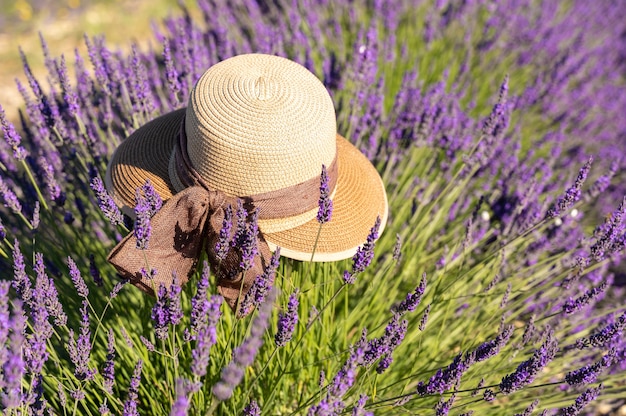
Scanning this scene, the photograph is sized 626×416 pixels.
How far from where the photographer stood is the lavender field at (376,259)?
4.53 feet

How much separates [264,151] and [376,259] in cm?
117

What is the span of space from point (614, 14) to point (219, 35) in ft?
14.3

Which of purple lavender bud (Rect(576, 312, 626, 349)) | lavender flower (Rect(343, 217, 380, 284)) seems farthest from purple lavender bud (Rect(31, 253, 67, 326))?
purple lavender bud (Rect(576, 312, 626, 349))

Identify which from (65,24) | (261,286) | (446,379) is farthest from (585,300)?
(65,24)

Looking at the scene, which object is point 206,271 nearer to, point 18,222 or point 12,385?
point 12,385

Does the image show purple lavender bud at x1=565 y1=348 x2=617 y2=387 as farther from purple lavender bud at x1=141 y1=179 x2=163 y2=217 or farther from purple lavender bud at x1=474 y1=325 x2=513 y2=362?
purple lavender bud at x1=141 y1=179 x2=163 y2=217

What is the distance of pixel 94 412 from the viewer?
1787mm

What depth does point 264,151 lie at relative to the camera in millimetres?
1541

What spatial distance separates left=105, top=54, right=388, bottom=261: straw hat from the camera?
154 cm

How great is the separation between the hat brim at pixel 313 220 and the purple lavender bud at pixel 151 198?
10.0 inches

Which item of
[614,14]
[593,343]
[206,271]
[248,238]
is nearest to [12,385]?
[206,271]

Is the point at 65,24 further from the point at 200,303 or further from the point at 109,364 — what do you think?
the point at 200,303

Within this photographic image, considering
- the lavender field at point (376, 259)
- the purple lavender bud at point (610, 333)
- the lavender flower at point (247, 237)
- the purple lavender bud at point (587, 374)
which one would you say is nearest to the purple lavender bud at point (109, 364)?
the lavender field at point (376, 259)

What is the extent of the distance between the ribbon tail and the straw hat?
0.13 metres
